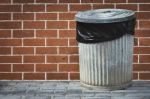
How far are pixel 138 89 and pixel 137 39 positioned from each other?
74 cm

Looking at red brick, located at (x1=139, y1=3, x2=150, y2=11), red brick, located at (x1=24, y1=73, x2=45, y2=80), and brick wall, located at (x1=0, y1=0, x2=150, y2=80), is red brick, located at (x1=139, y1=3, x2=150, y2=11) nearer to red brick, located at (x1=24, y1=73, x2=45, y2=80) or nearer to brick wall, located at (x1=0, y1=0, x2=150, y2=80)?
brick wall, located at (x1=0, y1=0, x2=150, y2=80)

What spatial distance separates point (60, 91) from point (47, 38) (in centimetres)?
85

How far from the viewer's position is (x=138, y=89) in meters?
6.28

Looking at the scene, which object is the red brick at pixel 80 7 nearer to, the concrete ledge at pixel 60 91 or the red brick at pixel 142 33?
the red brick at pixel 142 33

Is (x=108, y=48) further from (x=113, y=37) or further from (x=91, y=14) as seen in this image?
(x=91, y=14)

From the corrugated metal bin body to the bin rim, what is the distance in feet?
0.84

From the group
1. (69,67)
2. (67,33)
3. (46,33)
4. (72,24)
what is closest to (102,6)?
(72,24)

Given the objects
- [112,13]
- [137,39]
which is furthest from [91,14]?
[137,39]

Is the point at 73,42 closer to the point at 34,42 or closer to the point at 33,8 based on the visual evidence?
the point at 34,42

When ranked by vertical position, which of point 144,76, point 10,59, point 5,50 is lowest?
point 144,76

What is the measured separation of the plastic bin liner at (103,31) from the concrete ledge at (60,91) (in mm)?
682

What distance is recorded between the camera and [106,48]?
5988 millimetres

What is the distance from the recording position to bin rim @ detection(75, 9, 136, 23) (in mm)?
5938

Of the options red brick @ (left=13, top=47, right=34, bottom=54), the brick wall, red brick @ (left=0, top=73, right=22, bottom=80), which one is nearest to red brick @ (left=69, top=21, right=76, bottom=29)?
the brick wall
